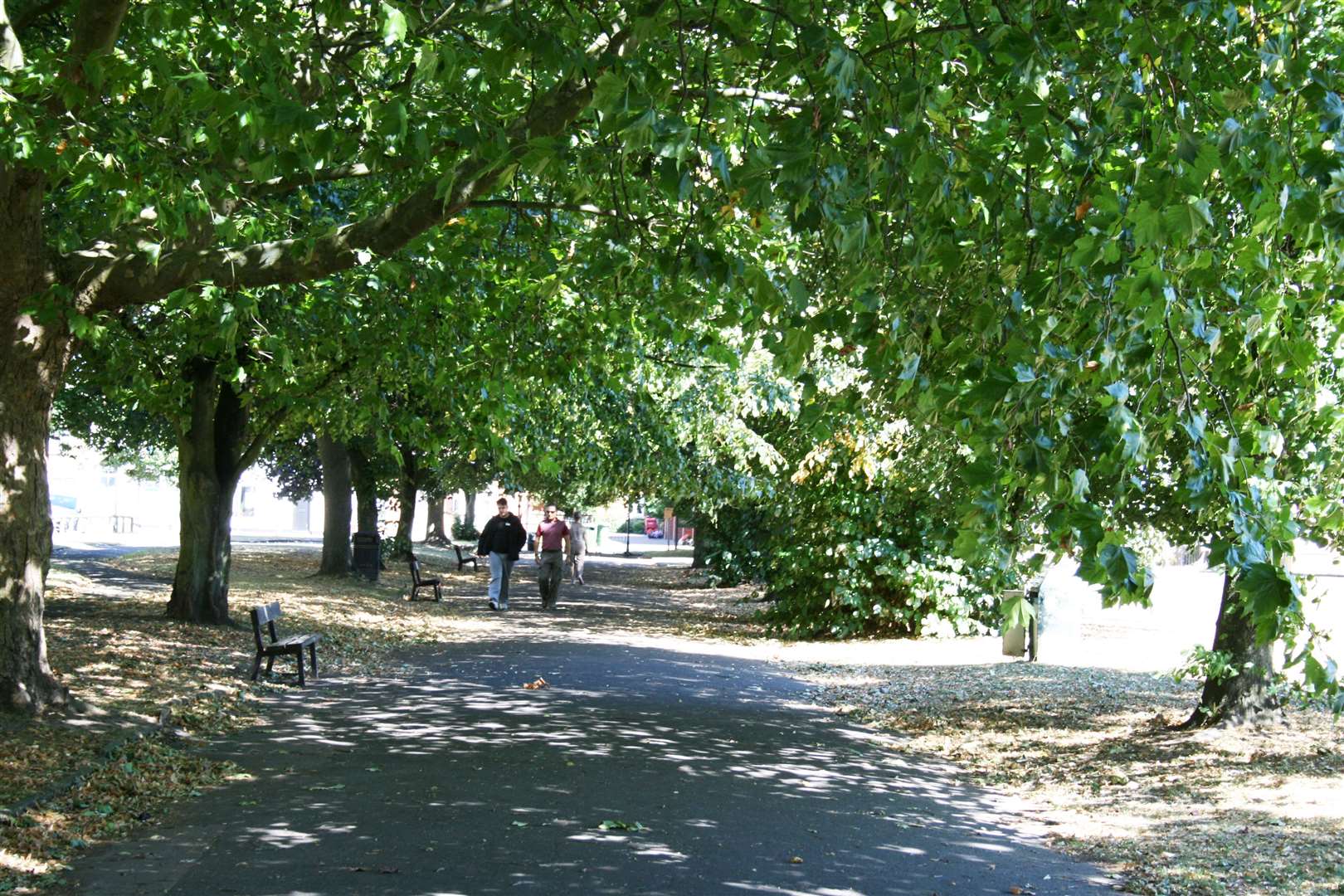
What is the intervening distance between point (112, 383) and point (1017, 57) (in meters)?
13.0

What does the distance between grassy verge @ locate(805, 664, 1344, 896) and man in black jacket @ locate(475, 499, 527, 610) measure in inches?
406

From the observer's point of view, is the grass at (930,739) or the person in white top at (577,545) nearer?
the grass at (930,739)

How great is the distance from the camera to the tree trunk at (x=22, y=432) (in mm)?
9250

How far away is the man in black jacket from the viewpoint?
24422 mm

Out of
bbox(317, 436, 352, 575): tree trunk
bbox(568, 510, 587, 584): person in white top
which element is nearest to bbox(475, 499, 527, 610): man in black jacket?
Result: bbox(317, 436, 352, 575): tree trunk

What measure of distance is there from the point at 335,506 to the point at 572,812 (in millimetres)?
21475

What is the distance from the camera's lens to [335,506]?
2812 cm

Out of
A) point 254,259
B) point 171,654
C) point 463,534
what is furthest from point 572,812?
point 463,534

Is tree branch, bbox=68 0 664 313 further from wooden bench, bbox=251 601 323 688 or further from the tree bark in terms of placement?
the tree bark

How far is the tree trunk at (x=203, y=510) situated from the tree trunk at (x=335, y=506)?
997 centimetres

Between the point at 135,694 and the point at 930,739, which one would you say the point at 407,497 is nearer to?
the point at 135,694

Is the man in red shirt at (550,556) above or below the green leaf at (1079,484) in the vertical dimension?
below

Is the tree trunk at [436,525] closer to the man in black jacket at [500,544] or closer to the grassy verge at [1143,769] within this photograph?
the man in black jacket at [500,544]

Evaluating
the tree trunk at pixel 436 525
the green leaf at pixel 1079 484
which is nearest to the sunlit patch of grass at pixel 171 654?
the green leaf at pixel 1079 484
